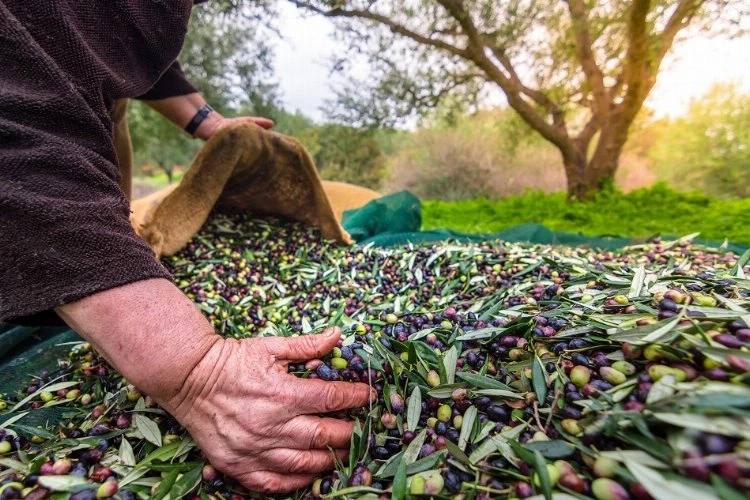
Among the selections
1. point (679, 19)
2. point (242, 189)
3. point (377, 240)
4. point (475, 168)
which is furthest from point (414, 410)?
point (475, 168)

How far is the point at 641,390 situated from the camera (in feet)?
2.31

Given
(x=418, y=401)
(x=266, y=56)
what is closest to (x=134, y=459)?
(x=418, y=401)

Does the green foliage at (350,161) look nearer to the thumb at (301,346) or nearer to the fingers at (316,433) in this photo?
the thumb at (301,346)

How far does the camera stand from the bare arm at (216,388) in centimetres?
80

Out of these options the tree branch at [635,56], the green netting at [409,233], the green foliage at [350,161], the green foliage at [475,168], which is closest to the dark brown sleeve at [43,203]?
the green netting at [409,233]

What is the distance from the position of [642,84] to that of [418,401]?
14.4ft

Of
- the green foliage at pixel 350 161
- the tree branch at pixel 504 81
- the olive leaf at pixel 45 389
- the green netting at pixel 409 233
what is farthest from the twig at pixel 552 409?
the green foliage at pixel 350 161

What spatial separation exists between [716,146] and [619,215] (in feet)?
28.2

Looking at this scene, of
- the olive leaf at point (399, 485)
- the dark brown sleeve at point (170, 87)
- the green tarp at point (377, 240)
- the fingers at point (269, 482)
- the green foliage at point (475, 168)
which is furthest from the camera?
the green foliage at point (475, 168)

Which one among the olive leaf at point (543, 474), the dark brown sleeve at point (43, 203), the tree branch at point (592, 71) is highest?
the tree branch at point (592, 71)

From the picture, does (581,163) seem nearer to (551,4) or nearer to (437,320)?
(551,4)

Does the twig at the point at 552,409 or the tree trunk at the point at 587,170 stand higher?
the tree trunk at the point at 587,170

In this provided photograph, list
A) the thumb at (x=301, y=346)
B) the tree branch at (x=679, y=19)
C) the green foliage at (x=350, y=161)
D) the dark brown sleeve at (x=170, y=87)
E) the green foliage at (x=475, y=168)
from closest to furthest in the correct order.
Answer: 1. the thumb at (x=301, y=346)
2. the tree branch at (x=679, y=19)
3. the dark brown sleeve at (x=170, y=87)
4. the green foliage at (x=475, y=168)
5. the green foliage at (x=350, y=161)

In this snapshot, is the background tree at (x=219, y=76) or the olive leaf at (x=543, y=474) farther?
the background tree at (x=219, y=76)
